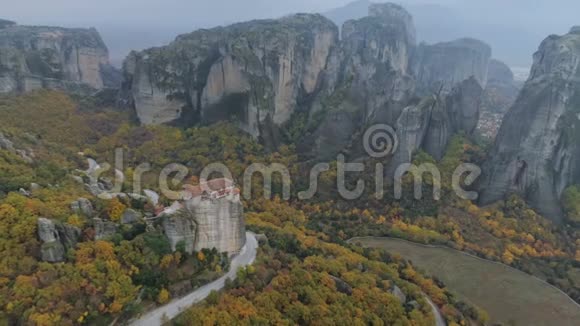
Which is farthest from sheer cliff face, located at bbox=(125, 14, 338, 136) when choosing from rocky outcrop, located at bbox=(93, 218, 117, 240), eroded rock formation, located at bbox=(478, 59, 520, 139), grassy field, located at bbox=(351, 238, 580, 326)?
rocky outcrop, located at bbox=(93, 218, 117, 240)

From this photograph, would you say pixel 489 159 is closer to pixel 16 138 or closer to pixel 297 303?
pixel 297 303

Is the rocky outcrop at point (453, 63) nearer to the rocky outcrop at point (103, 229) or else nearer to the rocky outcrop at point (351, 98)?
the rocky outcrop at point (351, 98)

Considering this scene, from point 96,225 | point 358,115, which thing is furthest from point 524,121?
point 96,225

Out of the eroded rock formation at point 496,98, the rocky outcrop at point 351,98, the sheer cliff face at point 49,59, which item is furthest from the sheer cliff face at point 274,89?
the eroded rock formation at point 496,98

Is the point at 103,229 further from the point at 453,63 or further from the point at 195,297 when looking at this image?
the point at 453,63

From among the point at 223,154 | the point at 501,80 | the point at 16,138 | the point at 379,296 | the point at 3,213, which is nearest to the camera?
the point at 3,213

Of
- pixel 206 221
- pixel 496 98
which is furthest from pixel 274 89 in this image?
pixel 496 98
